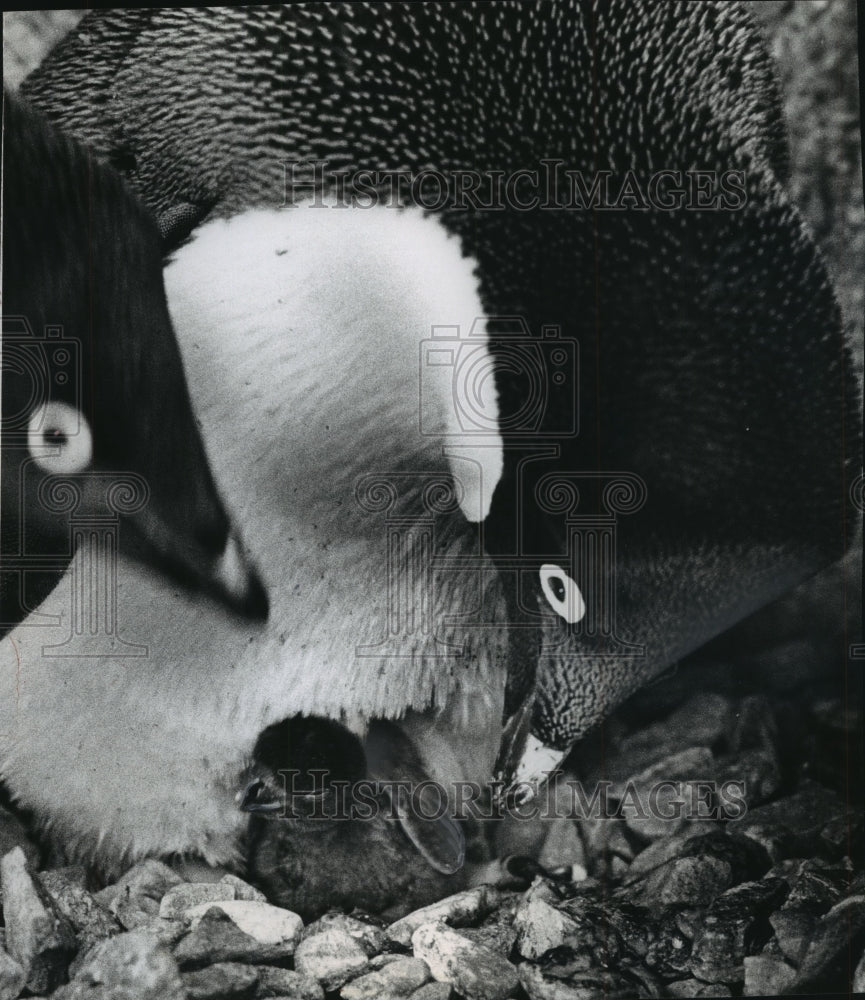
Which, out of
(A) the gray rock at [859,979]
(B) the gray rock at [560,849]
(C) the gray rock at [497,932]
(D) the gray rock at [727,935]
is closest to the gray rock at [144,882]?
(C) the gray rock at [497,932]

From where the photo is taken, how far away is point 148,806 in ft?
5.08

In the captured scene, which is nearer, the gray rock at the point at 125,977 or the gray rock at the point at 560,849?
the gray rock at the point at 125,977

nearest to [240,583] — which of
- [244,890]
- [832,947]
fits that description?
[244,890]

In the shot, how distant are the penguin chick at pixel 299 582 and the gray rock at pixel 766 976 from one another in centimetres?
53

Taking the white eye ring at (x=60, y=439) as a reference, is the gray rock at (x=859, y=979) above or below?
below

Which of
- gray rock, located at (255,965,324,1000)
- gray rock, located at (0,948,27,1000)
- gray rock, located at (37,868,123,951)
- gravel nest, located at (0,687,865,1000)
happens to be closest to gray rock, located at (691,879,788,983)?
gravel nest, located at (0,687,865,1000)

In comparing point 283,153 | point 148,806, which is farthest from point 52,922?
point 283,153

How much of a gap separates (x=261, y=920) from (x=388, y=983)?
0.23 meters

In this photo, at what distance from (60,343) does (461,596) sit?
79 cm

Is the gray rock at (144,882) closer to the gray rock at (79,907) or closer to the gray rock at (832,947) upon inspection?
the gray rock at (79,907)

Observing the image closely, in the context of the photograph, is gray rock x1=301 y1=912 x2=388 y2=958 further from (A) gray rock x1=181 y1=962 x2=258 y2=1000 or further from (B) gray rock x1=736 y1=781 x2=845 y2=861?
(B) gray rock x1=736 y1=781 x2=845 y2=861

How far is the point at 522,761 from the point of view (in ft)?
5.16

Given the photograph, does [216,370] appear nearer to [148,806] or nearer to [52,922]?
[148,806]

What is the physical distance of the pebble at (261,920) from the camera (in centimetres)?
150
